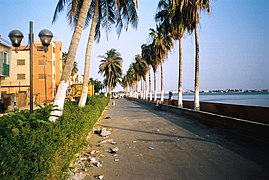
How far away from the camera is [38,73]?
179 feet

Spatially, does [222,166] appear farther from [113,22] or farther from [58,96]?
[113,22]

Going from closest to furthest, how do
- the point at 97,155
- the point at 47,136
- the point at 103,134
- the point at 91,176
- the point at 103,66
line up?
1. the point at 47,136
2. the point at 91,176
3. the point at 97,155
4. the point at 103,134
5. the point at 103,66

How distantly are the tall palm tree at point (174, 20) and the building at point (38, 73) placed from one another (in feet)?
88.2

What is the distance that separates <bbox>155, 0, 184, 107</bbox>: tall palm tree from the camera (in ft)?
74.1

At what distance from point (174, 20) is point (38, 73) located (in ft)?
129

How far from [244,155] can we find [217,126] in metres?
6.53

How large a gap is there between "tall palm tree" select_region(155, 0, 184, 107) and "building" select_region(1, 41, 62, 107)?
2687 cm

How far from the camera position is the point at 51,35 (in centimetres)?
841

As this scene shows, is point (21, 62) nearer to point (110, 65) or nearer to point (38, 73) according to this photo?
point (38, 73)

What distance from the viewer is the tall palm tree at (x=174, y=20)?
2260 cm

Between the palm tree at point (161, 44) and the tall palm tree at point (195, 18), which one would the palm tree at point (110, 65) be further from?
the tall palm tree at point (195, 18)

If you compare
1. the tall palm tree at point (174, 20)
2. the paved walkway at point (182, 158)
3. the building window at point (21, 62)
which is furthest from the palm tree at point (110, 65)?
the paved walkway at point (182, 158)

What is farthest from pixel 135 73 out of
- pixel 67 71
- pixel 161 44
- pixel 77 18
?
pixel 67 71

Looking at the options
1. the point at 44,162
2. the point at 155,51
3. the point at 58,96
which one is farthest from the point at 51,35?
the point at 155,51
